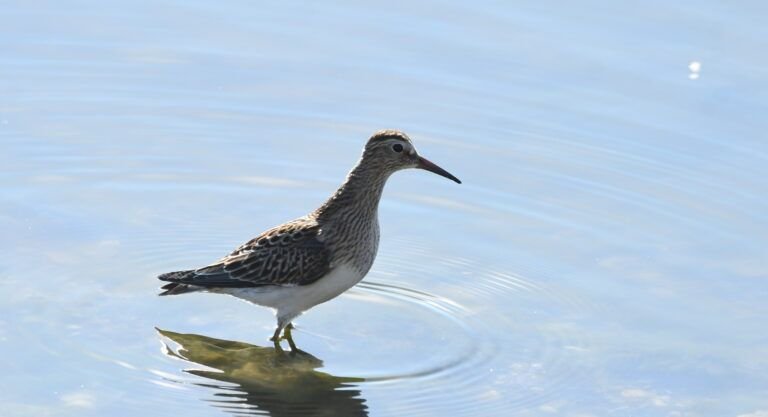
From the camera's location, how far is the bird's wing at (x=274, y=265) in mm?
14344

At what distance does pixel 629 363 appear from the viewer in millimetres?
14055

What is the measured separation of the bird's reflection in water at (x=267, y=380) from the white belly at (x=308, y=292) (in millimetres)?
396

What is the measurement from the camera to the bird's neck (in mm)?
14680

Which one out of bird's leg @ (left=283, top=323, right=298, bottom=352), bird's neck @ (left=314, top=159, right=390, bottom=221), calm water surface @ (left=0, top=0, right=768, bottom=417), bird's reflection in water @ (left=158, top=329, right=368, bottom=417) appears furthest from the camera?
bird's neck @ (left=314, top=159, right=390, bottom=221)

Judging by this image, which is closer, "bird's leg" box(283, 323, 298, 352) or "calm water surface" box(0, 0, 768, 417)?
"calm water surface" box(0, 0, 768, 417)

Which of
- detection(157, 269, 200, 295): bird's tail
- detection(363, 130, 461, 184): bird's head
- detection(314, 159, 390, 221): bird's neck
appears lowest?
detection(157, 269, 200, 295): bird's tail

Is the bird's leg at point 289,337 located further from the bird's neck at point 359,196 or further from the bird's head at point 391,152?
the bird's head at point 391,152

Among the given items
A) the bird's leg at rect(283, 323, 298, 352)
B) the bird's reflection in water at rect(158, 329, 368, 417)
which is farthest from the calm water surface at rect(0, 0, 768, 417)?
the bird's leg at rect(283, 323, 298, 352)

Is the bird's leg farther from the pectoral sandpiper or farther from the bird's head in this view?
the bird's head

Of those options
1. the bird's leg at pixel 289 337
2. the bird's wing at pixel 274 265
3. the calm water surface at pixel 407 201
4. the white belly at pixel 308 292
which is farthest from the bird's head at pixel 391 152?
the bird's leg at pixel 289 337

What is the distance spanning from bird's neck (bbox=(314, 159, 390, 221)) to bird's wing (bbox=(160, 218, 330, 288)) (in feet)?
0.84

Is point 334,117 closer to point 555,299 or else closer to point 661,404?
point 555,299

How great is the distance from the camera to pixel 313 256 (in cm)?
1441

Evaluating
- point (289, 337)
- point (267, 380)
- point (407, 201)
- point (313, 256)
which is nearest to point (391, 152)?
point (313, 256)
